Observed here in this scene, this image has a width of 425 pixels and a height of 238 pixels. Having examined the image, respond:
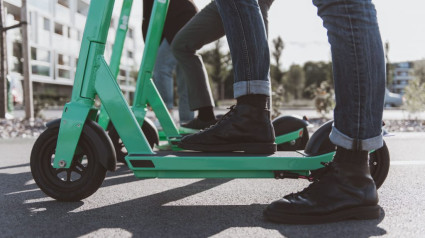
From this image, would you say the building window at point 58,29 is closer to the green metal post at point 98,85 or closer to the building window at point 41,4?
the building window at point 41,4

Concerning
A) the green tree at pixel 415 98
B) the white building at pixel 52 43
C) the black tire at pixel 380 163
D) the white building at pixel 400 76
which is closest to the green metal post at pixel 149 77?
the black tire at pixel 380 163

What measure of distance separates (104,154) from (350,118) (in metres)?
0.97

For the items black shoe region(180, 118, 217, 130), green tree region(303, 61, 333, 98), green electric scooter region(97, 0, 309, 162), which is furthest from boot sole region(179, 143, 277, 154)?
green tree region(303, 61, 333, 98)

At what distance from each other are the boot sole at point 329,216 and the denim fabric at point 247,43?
530mm

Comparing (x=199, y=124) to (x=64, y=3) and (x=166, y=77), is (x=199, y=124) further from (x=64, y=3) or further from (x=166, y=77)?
(x=64, y=3)

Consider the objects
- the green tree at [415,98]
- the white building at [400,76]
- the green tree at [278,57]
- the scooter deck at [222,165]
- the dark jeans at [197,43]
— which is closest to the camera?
the scooter deck at [222,165]

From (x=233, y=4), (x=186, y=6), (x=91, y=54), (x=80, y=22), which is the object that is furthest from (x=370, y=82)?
(x=80, y=22)

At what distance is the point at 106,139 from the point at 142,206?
12.5 inches

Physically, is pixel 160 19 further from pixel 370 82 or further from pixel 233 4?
pixel 370 82

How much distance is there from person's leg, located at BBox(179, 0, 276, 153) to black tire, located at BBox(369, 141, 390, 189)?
1.57 feet

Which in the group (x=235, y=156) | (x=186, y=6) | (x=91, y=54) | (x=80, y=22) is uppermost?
(x=80, y=22)

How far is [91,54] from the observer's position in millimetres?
1926

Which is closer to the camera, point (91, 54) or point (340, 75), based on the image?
point (340, 75)

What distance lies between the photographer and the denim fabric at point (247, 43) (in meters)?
1.77
